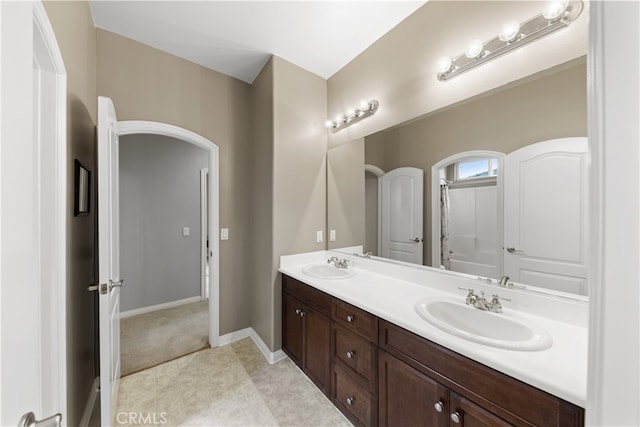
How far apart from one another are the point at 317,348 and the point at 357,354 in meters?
0.47

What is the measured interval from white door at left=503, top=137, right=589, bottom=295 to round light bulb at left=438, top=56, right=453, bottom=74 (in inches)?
26.3

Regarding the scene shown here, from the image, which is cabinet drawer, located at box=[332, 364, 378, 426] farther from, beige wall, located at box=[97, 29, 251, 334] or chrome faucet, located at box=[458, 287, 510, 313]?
beige wall, located at box=[97, 29, 251, 334]

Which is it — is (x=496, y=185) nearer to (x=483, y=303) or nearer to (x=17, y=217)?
(x=483, y=303)

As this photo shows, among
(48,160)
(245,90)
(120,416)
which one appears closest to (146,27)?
(245,90)

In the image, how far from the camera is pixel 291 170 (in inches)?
96.0

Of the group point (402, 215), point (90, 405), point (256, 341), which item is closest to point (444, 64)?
point (402, 215)

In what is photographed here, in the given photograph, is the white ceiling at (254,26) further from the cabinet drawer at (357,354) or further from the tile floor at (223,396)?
the tile floor at (223,396)

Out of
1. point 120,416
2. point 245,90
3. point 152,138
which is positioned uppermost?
point 245,90

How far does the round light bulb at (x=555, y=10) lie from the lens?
3.83ft

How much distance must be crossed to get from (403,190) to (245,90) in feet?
6.74

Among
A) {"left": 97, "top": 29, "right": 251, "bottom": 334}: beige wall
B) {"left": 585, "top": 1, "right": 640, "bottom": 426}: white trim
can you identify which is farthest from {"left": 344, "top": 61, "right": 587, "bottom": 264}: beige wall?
{"left": 97, "top": 29, "right": 251, "bottom": 334}: beige wall

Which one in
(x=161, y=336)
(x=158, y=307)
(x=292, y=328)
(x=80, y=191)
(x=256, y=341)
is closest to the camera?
(x=80, y=191)

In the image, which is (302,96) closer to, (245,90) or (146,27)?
(245,90)

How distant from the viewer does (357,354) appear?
156 centimetres
